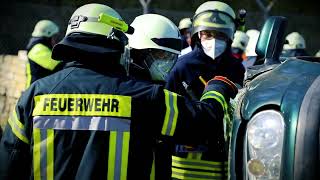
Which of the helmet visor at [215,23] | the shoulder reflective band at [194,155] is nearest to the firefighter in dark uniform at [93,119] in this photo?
the shoulder reflective band at [194,155]

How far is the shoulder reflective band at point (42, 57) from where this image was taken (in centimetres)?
882

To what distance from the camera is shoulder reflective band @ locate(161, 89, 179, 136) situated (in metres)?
3.46

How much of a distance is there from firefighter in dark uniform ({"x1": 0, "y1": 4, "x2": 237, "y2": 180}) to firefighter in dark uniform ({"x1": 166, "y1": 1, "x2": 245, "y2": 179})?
860 millimetres

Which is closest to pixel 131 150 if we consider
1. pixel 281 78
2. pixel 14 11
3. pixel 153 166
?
pixel 153 166

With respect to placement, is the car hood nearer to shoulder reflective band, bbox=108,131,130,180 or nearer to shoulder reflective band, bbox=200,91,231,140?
shoulder reflective band, bbox=200,91,231,140

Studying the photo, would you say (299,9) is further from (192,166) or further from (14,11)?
(192,166)

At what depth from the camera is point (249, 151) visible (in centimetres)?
319

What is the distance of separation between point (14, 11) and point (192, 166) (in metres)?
10.5

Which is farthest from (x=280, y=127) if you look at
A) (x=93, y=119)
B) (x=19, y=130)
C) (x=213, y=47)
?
(x=213, y=47)

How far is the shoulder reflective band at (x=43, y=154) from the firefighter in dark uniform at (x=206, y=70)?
48.1 inches

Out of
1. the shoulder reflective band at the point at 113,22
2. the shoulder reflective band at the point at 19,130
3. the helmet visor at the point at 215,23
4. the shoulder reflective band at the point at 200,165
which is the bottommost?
the shoulder reflective band at the point at 200,165

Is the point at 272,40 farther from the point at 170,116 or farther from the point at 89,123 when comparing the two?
the point at 89,123

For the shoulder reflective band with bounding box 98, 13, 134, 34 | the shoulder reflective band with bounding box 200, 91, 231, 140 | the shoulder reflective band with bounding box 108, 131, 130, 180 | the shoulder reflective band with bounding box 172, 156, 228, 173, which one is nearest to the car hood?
the shoulder reflective band with bounding box 200, 91, 231, 140

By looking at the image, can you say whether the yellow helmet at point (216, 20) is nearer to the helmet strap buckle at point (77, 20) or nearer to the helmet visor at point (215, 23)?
the helmet visor at point (215, 23)
